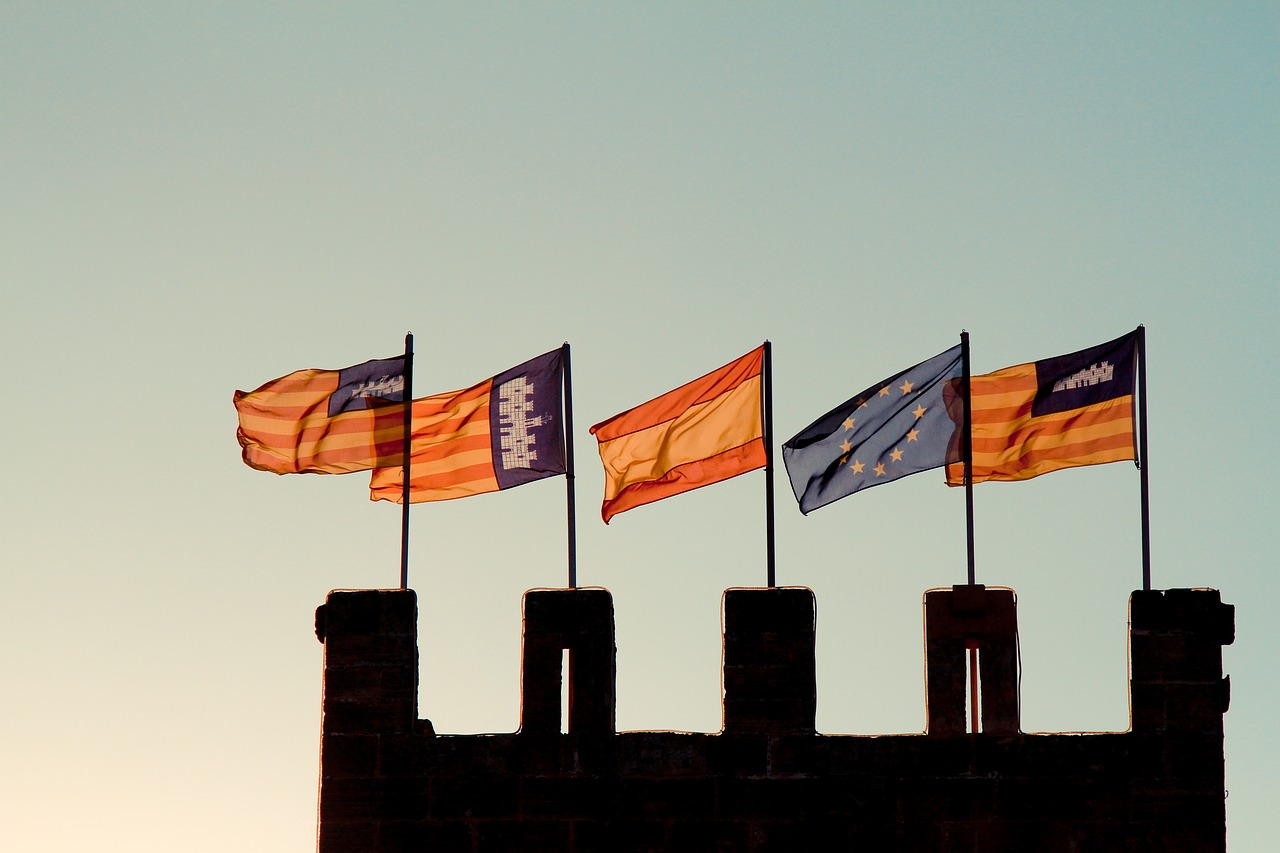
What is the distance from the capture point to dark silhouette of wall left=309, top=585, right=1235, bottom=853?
2045 centimetres

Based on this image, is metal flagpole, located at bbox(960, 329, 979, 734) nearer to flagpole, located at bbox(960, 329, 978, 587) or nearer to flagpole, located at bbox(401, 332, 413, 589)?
flagpole, located at bbox(960, 329, 978, 587)

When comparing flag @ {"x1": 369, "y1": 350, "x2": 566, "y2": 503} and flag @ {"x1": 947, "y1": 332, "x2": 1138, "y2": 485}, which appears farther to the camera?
flag @ {"x1": 369, "y1": 350, "x2": 566, "y2": 503}

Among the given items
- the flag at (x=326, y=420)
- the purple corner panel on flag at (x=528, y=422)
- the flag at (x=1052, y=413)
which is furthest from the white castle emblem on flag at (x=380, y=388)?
the flag at (x=1052, y=413)

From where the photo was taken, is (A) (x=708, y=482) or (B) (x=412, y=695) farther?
(A) (x=708, y=482)

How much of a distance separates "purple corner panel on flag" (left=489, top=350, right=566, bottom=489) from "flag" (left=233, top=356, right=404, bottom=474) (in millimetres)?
1004

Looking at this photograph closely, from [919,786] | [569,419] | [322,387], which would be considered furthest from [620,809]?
[322,387]

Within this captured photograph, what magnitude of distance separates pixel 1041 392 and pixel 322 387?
7.26m

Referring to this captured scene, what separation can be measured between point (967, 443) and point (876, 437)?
3.25 ft

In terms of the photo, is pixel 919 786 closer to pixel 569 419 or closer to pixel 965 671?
pixel 965 671

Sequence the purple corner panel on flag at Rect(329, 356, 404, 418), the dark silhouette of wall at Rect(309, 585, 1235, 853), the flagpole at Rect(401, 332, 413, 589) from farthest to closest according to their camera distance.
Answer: the purple corner panel on flag at Rect(329, 356, 404, 418) < the flagpole at Rect(401, 332, 413, 589) < the dark silhouette of wall at Rect(309, 585, 1235, 853)

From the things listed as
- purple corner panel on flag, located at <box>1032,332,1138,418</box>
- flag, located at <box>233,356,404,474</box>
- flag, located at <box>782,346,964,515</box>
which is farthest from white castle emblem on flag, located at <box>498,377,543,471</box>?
purple corner panel on flag, located at <box>1032,332,1138,418</box>

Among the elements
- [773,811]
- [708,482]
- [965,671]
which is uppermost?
[708,482]

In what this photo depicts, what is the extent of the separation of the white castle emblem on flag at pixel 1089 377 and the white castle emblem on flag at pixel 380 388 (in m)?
6.56

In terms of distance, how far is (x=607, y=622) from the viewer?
68.8 ft
